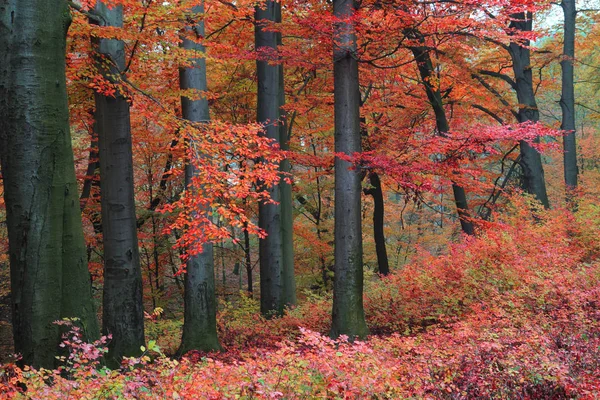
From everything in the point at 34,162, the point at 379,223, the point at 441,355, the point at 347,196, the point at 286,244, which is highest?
the point at 34,162

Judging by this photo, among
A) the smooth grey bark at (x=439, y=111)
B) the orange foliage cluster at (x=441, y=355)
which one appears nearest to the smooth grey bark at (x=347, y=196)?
the orange foliage cluster at (x=441, y=355)

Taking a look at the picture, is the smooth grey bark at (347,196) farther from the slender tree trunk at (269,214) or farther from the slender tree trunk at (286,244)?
the slender tree trunk at (286,244)

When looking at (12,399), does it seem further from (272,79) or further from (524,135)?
(272,79)

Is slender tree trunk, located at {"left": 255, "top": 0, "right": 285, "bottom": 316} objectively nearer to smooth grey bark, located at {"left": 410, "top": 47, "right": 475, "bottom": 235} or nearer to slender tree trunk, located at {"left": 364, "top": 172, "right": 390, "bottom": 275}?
smooth grey bark, located at {"left": 410, "top": 47, "right": 475, "bottom": 235}

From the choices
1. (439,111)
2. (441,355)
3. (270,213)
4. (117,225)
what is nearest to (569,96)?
(439,111)

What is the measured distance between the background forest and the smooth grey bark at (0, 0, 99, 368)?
0.02 meters

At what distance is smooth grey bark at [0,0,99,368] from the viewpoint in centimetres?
458

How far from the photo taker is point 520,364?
13.1ft

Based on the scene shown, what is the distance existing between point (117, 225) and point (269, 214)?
4236mm

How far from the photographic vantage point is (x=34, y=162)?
4672 millimetres

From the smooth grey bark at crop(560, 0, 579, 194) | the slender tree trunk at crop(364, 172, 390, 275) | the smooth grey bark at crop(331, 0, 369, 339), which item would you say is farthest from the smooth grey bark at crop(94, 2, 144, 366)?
the smooth grey bark at crop(560, 0, 579, 194)

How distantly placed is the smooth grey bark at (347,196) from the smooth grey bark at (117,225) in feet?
11.1

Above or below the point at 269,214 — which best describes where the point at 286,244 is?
below

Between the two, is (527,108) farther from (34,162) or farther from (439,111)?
(34,162)
